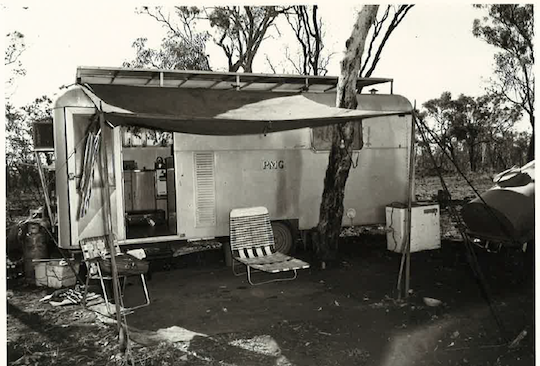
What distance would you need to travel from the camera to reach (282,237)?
7613mm

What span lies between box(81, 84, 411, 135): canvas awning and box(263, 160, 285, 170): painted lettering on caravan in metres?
1.23

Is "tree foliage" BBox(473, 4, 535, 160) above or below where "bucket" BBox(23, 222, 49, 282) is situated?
above

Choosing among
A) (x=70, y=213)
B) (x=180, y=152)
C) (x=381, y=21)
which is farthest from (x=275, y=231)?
(x=381, y=21)

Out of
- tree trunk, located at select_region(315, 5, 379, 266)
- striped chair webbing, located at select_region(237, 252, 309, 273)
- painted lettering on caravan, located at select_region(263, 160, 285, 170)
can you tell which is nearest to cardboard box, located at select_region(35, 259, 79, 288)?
striped chair webbing, located at select_region(237, 252, 309, 273)

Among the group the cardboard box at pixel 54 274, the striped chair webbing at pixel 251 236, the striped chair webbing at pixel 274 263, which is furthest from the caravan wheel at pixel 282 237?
the cardboard box at pixel 54 274

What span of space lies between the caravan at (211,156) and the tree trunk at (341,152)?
0.41 metres

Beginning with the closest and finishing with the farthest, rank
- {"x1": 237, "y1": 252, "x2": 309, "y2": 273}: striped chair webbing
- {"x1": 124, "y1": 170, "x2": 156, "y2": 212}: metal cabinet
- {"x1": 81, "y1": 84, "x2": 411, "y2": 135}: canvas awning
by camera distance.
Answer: {"x1": 81, "y1": 84, "x2": 411, "y2": 135}: canvas awning
{"x1": 237, "y1": 252, "x2": 309, "y2": 273}: striped chair webbing
{"x1": 124, "y1": 170, "x2": 156, "y2": 212}: metal cabinet

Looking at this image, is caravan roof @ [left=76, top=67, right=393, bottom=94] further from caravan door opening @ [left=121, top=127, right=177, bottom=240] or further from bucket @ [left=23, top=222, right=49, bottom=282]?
bucket @ [left=23, top=222, right=49, bottom=282]

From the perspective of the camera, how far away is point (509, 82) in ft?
64.2

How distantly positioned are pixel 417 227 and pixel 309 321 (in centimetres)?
350

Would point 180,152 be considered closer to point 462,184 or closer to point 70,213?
point 70,213

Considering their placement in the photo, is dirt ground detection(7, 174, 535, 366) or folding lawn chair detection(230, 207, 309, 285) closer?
dirt ground detection(7, 174, 535, 366)

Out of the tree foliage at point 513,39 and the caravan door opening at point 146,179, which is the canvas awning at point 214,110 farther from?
the tree foliage at point 513,39

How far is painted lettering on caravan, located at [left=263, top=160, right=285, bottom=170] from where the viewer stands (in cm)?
742
